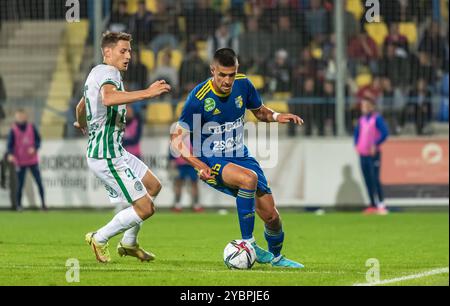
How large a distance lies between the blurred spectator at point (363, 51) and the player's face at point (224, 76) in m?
11.7

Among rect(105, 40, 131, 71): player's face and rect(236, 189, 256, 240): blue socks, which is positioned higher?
rect(105, 40, 131, 71): player's face

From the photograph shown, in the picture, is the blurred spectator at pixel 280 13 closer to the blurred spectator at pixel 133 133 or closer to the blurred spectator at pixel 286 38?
the blurred spectator at pixel 286 38

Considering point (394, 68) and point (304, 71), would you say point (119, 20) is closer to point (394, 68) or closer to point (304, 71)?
point (304, 71)

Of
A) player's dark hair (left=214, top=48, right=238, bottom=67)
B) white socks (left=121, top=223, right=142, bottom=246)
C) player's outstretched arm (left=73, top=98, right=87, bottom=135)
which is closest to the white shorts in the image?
white socks (left=121, top=223, right=142, bottom=246)

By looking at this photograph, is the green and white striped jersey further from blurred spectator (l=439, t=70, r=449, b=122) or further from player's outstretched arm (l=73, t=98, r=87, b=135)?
blurred spectator (l=439, t=70, r=449, b=122)

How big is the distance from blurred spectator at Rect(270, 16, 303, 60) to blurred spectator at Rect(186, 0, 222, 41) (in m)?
1.26

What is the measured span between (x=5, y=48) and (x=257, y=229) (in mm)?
8781

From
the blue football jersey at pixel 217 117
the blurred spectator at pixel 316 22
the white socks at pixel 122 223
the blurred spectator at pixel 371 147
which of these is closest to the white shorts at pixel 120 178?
the white socks at pixel 122 223

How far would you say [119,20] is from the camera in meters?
22.9

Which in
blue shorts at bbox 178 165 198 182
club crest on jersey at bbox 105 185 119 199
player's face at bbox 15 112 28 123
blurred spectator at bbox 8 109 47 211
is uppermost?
club crest on jersey at bbox 105 185 119 199

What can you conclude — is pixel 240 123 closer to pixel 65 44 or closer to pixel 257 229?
pixel 257 229

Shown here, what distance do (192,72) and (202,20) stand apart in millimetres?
1135

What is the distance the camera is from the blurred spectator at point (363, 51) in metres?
22.1

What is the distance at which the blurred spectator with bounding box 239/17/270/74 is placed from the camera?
A: 2255cm
